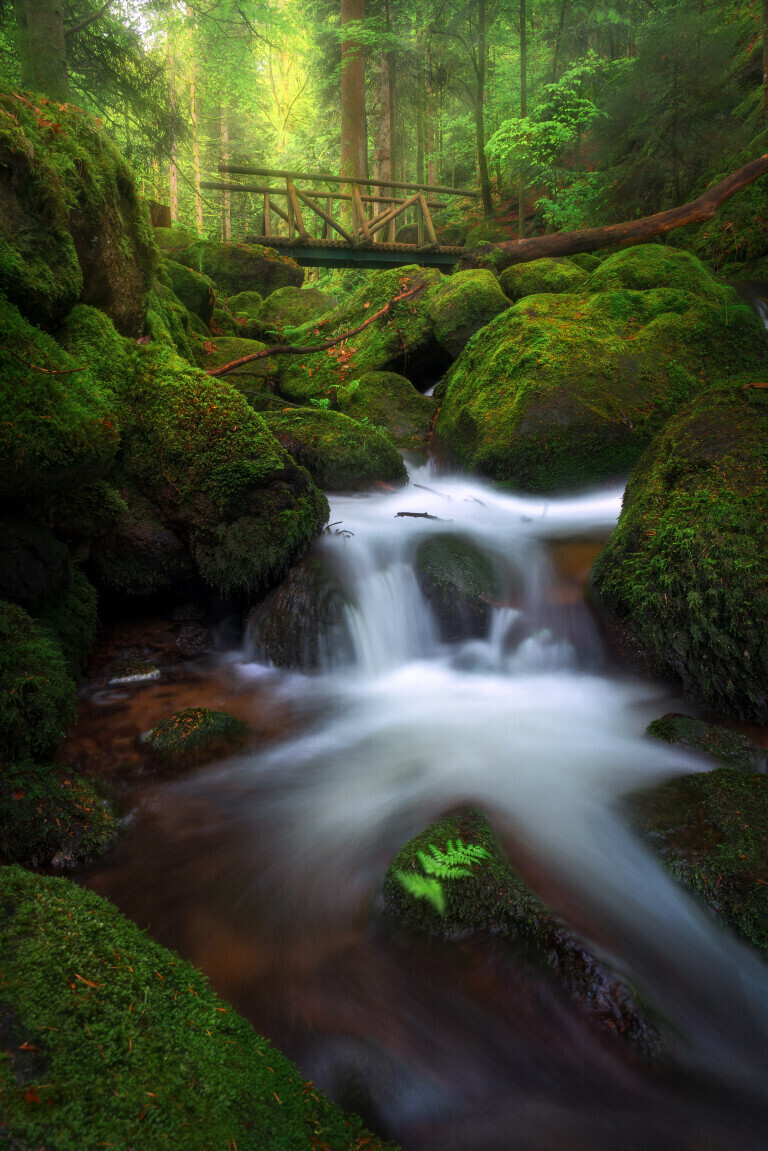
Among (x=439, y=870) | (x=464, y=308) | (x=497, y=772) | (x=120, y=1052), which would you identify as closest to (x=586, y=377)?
(x=464, y=308)

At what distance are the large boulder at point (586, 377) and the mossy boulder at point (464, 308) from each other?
4.14 ft

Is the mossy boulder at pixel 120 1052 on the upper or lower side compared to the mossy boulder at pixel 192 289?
lower

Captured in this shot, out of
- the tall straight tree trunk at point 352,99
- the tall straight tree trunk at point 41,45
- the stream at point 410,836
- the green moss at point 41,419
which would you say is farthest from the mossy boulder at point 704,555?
the tall straight tree trunk at point 352,99

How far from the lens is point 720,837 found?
255 cm

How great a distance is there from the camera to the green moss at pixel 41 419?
311cm

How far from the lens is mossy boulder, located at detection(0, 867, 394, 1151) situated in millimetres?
1003

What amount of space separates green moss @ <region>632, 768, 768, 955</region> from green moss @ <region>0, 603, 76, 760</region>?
2811mm

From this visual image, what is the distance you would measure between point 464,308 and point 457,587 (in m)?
5.66

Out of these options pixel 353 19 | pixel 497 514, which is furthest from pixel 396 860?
pixel 353 19

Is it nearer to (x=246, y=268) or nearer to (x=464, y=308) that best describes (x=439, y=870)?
(x=464, y=308)

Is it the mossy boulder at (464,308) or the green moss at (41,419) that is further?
the mossy boulder at (464,308)

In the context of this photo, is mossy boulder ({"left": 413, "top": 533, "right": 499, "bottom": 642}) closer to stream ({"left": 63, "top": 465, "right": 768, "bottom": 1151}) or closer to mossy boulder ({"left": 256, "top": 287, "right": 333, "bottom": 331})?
stream ({"left": 63, "top": 465, "right": 768, "bottom": 1151})

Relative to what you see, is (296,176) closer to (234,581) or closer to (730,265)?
(730,265)

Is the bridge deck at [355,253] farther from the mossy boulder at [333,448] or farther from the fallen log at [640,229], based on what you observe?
the mossy boulder at [333,448]
